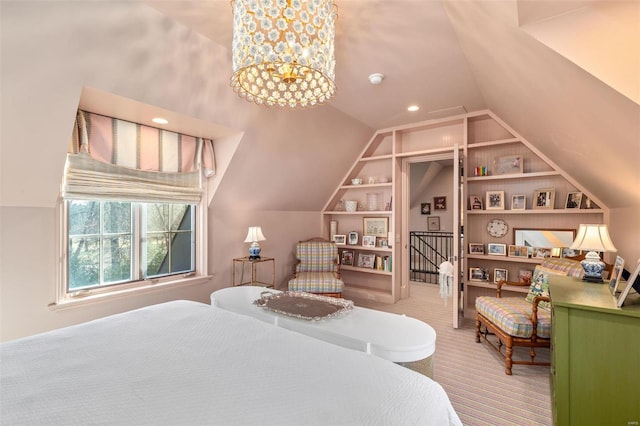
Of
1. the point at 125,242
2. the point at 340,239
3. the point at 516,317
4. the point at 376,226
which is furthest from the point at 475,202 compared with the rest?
the point at 125,242

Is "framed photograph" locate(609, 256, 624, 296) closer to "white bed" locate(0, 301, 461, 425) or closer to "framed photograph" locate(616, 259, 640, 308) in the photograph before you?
"framed photograph" locate(616, 259, 640, 308)

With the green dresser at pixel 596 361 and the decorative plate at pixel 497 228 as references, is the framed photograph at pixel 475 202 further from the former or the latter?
the green dresser at pixel 596 361

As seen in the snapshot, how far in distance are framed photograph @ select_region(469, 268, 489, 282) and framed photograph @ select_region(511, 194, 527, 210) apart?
864mm

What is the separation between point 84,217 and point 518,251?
452 cm

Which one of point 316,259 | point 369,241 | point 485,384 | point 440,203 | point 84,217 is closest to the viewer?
point 485,384

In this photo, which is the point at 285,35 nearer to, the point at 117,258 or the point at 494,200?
the point at 117,258

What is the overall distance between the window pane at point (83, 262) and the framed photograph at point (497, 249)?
4.26m

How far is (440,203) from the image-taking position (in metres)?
6.63

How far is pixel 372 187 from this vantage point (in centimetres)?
462

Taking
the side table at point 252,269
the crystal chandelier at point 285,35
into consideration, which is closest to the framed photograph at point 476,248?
the side table at point 252,269

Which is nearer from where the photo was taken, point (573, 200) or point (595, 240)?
point (595, 240)

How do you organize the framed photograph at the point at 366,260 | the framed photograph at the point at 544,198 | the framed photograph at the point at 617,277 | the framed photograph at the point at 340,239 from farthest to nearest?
the framed photograph at the point at 340,239
the framed photograph at the point at 366,260
the framed photograph at the point at 544,198
the framed photograph at the point at 617,277

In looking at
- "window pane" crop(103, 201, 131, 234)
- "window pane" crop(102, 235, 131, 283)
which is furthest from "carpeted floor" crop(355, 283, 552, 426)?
"window pane" crop(103, 201, 131, 234)

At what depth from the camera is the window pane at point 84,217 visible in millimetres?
2484
